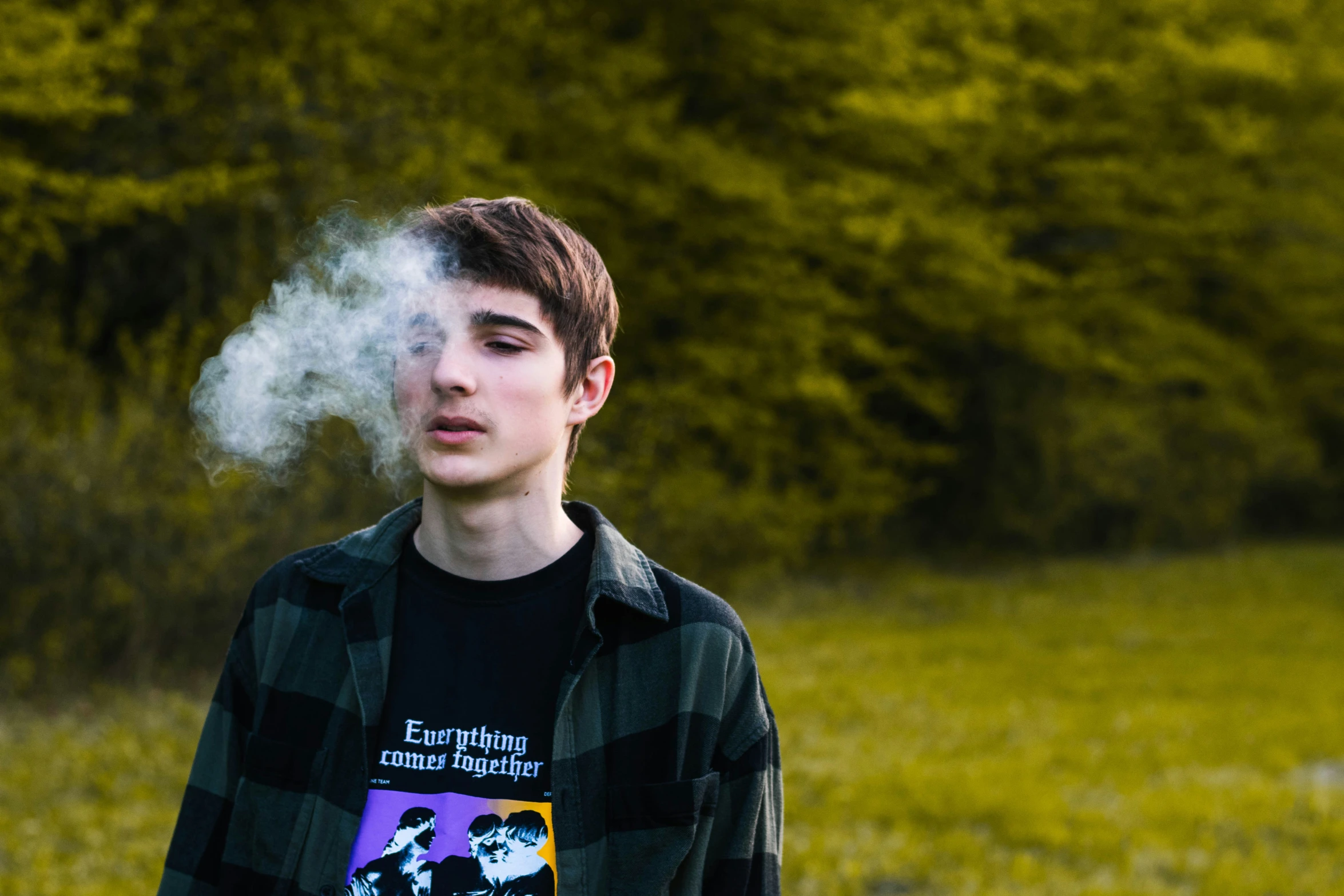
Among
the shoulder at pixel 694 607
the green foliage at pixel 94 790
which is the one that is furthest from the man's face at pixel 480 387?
the green foliage at pixel 94 790

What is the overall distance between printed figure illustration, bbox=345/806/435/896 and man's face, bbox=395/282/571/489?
445mm

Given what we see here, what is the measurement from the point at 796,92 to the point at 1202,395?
9.06 metres

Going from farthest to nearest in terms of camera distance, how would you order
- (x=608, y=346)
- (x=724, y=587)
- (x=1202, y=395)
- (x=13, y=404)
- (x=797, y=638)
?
(x=1202, y=395) → (x=724, y=587) → (x=797, y=638) → (x=13, y=404) → (x=608, y=346)

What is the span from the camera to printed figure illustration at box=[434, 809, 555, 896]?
1.71m

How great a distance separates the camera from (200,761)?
1890 millimetres

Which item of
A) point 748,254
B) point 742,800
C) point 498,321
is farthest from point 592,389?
point 748,254

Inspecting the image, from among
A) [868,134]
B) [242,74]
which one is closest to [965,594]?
[868,134]

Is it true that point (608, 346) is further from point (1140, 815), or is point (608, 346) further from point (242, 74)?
point (242, 74)

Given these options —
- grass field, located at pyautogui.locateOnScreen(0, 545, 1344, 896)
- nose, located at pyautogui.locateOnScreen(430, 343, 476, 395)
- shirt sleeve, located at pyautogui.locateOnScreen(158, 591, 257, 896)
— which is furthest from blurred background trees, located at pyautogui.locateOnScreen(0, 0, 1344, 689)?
nose, located at pyautogui.locateOnScreen(430, 343, 476, 395)

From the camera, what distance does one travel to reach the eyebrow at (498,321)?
1.80m

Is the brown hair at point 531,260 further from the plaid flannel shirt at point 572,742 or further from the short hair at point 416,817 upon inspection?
the short hair at point 416,817

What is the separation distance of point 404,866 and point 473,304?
0.74 m

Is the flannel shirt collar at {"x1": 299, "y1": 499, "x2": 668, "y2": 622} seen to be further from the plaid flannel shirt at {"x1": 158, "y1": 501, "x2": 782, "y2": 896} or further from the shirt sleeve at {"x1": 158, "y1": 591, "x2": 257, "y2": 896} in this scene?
the shirt sleeve at {"x1": 158, "y1": 591, "x2": 257, "y2": 896}

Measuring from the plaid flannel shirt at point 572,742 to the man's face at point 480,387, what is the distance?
0.64 feet
